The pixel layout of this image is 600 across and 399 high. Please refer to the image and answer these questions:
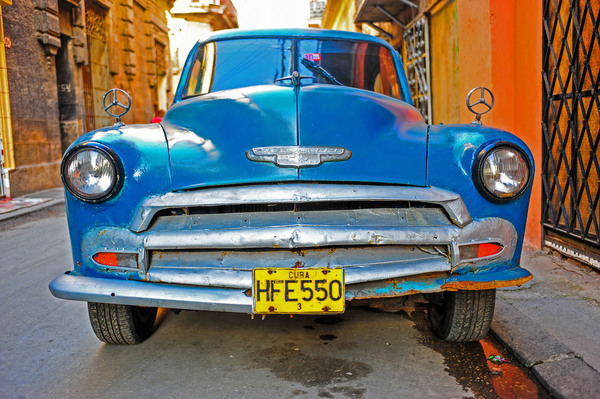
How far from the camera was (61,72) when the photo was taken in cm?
1380

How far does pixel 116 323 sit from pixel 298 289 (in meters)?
1.06

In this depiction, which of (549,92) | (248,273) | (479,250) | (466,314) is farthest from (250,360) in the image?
(549,92)

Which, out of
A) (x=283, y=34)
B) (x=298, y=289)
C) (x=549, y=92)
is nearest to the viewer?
(x=298, y=289)

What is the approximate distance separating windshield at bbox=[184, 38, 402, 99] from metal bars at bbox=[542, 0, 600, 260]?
151 cm

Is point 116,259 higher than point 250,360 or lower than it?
higher

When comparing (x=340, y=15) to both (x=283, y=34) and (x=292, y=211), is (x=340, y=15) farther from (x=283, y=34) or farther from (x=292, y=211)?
(x=292, y=211)

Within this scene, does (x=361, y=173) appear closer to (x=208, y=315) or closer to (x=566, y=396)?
(x=566, y=396)

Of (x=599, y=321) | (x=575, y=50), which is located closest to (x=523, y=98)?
(x=575, y=50)

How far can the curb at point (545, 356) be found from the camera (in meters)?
2.40

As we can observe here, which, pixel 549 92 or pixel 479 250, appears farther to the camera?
pixel 549 92

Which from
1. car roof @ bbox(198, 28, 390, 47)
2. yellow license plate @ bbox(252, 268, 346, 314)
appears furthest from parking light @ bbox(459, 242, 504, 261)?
car roof @ bbox(198, 28, 390, 47)

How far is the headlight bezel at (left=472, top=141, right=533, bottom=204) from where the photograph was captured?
2.46m

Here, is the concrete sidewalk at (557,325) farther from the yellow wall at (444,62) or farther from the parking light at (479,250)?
the yellow wall at (444,62)

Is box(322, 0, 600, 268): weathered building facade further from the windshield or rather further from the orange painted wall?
the windshield
